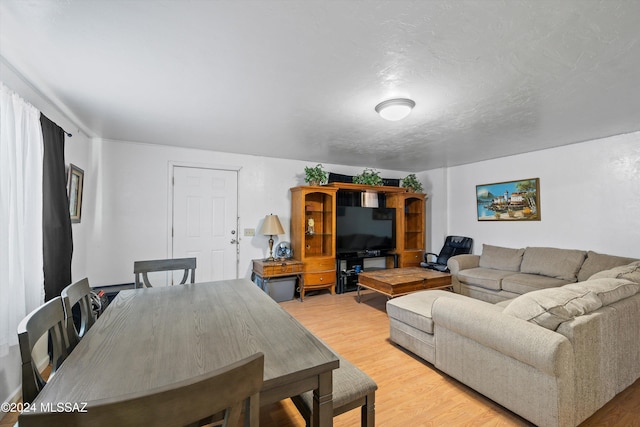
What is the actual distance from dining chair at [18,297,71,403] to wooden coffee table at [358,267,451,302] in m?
3.05

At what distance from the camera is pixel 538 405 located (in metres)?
1.62

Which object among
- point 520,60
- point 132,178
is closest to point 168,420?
point 520,60

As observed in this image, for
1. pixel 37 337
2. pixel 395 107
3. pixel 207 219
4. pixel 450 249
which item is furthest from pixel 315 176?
pixel 37 337

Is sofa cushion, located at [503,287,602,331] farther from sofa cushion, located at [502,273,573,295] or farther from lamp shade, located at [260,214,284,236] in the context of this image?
lamp shade, located at [260,214,284,236]

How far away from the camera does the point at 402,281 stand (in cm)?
358

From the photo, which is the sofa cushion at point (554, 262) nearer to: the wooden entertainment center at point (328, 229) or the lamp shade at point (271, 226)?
the wooden entertainment center at point (328, 229)

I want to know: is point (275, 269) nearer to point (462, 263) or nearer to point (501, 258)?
point (462, 263)

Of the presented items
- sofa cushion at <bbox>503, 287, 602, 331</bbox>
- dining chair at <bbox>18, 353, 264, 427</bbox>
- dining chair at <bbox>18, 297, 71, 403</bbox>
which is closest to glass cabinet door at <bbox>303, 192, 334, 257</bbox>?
sofa cushion at <bbox>503, 287, 602, 331</bbox>

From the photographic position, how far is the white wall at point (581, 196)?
11.0ft

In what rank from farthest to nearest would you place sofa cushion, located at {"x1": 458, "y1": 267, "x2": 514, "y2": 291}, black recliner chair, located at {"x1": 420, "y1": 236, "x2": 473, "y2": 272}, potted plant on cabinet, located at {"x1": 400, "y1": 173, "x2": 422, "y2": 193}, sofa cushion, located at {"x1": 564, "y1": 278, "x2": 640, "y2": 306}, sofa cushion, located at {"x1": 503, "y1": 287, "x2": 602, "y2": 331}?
potted plant on cabinet, located at {"x1": 400, "y1": 173, "x2": 422, "y2": 193}, black recliner chair, located at {"x1": 420, "y1": 236, "x2": 473, "y2": 272}, sofa cushion, located at {"x1": 458, "y1": 267, "x2": 514, "y2": 291}, sofa cushion, located at {"x1": 564, "y1": 278, "x2": 640, "y2": 306}, sofa cushion, located at {"x1": 503, "y1": 287, "x2": 602, "y2": 331}

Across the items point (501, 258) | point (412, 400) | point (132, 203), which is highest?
point (132, 203)

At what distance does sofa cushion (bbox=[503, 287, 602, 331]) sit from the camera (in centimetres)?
166

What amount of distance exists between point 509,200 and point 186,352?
5115 millimetres

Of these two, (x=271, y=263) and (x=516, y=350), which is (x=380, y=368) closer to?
(x=516, y=350)
